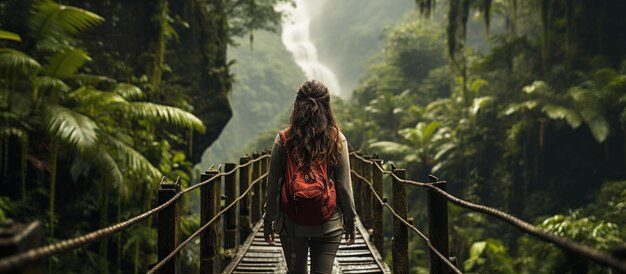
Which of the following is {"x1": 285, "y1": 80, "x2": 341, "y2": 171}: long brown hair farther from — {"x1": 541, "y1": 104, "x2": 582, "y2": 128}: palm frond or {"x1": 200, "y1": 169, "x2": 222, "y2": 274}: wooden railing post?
{"x1": 541, "y1": 104, "x2": 582, "y2": 128}: palm frond

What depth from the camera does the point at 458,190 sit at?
19.8 metres

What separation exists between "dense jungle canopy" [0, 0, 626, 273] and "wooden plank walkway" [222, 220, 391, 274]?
10.2ft

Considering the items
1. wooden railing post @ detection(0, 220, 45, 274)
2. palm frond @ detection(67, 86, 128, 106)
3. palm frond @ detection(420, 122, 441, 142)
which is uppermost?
palm frond @ detection(420, 122, 441, 142)

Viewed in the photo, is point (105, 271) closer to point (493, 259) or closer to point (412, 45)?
point (493, 259)

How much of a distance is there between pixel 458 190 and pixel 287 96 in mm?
52700

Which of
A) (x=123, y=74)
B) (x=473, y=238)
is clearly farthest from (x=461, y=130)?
(x=123, y=74)

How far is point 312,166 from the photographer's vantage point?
3.02 m

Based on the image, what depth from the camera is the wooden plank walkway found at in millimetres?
4930

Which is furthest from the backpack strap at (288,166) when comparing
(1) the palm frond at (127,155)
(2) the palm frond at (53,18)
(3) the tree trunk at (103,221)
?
(2) the palm frond at (53,18)

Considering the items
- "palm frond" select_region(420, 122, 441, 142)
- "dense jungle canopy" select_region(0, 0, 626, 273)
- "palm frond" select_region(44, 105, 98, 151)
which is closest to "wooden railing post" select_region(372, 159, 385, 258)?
"dense jungle canopy" select_region(0, 0, 626, 273)

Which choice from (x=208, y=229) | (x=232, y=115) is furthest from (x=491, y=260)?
(x=208, y=229)

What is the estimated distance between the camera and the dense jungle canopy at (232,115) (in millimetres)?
8227

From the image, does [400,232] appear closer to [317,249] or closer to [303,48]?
[317,249]

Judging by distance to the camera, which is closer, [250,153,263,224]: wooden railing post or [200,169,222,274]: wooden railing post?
[200,169,222,274]: wooden railing post
